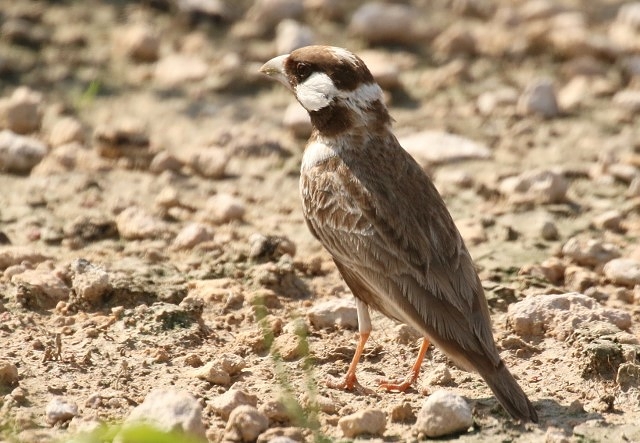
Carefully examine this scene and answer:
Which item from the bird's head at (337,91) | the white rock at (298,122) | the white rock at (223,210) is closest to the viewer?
the bird's head at (337,91)

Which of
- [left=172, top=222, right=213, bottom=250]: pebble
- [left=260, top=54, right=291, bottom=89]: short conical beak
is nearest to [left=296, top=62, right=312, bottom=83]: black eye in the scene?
[left=260, top=54, right=291, bottom=89]: short conical beak

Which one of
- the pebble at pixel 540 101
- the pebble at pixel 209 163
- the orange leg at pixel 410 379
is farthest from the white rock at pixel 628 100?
the orange leg at pixel 410 379

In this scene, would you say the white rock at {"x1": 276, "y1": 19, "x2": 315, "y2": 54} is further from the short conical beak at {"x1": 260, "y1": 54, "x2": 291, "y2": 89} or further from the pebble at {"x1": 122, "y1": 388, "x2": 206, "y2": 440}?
the pebble at {"x1": 122, "y1": 388, "x2": 206, "y2": 440}

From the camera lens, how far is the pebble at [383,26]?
10.5 m

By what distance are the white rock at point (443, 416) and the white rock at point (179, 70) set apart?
5.21 metres

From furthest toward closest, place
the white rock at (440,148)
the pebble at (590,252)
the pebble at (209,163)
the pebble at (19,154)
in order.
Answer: the white rock at (440,148) → the pebble at (209,163) → the pebble at (19,154) → the pebble at (590,252)

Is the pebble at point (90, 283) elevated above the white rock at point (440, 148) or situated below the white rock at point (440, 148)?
below

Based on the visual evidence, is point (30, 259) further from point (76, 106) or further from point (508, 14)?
point (508, 14)

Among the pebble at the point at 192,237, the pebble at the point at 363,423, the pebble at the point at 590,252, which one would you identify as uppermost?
the pebble at the point at 192,237

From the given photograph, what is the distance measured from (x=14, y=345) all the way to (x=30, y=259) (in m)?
1.06

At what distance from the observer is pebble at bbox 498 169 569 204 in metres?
8.30

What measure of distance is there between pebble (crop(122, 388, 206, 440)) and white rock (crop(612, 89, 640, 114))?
568cm

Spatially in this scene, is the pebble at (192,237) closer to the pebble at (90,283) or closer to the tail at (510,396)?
the pebble at (90,283)

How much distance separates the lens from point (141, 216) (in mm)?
7797
